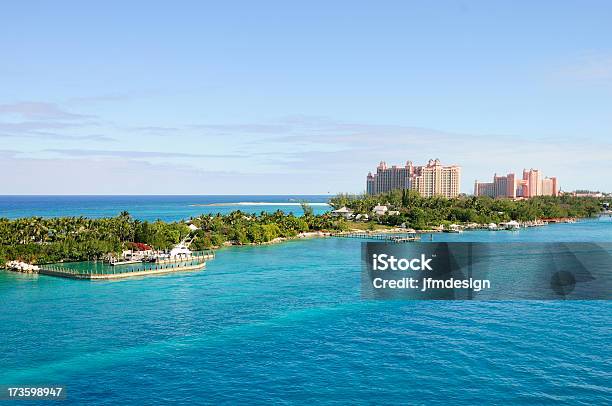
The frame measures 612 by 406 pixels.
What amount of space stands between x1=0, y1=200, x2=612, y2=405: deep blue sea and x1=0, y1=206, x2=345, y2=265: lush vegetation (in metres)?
11.6

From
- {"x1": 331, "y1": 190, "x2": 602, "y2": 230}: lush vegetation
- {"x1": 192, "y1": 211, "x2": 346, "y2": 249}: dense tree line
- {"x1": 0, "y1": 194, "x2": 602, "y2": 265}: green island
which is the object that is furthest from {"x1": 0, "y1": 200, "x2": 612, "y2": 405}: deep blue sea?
{"x1": 331, "y1": 190, "x2": 602, "y2": 230}: lush vegetation

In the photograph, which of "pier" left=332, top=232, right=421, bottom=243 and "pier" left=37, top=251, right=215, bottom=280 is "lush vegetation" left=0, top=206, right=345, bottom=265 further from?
"pier" left=332, top=232, right=421, bottom=243

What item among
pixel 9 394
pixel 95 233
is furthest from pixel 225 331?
pixel 95 233

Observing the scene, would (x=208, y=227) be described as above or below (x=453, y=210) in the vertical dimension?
below

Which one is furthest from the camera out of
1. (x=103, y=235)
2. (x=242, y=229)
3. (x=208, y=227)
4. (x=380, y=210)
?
(x=380, y=210)

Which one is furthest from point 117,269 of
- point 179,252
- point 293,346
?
point 293,346

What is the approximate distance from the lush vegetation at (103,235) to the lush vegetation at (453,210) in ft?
115

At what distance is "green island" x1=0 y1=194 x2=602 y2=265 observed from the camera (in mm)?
58656

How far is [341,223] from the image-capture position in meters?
102

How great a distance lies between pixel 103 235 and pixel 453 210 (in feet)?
272

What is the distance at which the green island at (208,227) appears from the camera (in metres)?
58.7

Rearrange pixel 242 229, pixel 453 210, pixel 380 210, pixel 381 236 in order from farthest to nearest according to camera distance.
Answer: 1. pixel 380 210
2. pixel 453 210
3. pixel 381 236
4. pixel 242 229

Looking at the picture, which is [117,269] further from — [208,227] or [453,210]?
[453,210]

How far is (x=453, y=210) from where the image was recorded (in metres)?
124
